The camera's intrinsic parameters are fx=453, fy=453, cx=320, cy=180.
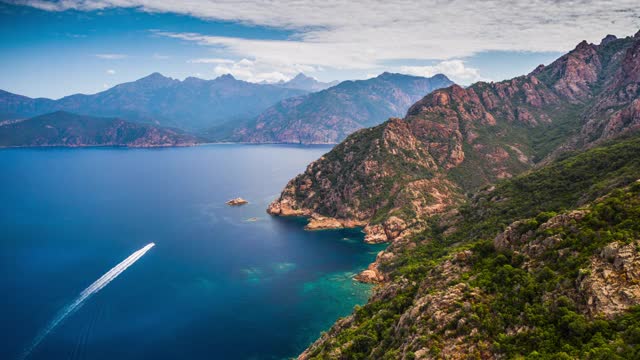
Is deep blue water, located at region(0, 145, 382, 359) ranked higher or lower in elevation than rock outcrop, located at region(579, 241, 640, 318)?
lower

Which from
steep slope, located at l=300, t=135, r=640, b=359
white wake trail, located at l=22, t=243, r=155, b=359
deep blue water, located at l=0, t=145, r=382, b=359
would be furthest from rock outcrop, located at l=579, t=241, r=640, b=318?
white wake trail, located at l=22, t=243, r=155, b=359

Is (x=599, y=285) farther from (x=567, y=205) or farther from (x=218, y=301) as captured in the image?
(x=218, y=301)

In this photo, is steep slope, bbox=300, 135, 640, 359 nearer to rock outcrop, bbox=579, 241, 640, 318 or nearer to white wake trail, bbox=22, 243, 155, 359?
rock outcrop, bbox=579, 241, 640, 318

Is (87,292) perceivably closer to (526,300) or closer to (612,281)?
(526,300)

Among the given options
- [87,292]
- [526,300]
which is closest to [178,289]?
[87,292]

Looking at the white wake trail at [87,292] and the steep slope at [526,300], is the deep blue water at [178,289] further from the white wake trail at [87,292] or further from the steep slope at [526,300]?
the steep slope at [526,300]

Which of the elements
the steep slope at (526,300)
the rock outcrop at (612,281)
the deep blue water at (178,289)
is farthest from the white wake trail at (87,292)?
the rock outcrop at (612,281)
